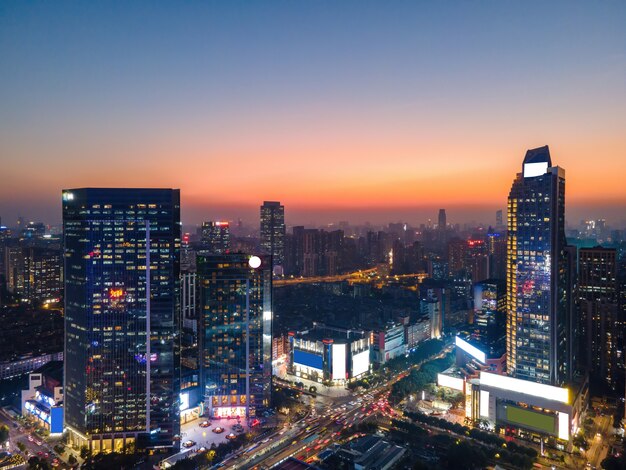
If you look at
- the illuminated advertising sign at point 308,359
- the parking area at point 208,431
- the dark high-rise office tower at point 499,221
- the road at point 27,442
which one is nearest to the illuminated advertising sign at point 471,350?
the illuminated advertising sign at point 308,359

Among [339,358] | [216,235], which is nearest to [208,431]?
[339,358]

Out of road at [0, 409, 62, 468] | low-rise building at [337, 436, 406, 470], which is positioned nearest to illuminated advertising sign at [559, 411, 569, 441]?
low-rise building at [337, 436, 406, 470]

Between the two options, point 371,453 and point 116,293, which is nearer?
point 371,453

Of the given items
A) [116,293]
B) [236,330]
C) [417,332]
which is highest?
[116,293]

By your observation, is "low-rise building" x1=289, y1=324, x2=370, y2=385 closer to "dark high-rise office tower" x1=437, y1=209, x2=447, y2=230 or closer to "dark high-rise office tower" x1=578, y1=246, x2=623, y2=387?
"dark high-rise office tower" x1=578, y1=246, x2=623, y2=387

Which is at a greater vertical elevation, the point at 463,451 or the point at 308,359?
the point at 308,359

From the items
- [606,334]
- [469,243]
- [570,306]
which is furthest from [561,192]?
[469,243]

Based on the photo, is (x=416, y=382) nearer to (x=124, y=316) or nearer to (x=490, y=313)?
(x=490, y=313)

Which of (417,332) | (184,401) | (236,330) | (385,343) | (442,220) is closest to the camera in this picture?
(184,401)

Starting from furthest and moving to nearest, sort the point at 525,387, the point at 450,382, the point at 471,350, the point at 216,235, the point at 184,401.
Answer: the point at 216,235
the point at 471,350
the point at 450,382
the point at 184,401
the point at 525,387
